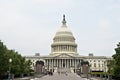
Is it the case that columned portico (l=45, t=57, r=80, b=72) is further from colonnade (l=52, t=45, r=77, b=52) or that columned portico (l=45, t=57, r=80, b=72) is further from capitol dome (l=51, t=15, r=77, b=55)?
colonnade (l=52, t=45, r=77, b=52)

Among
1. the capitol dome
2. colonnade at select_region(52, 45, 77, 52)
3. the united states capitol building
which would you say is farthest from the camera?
colonnade at select_region(52, 45, 77, 52)

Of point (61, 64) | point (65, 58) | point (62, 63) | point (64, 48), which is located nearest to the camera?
point (62, 63)

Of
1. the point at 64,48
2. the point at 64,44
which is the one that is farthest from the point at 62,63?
the point at 64,44

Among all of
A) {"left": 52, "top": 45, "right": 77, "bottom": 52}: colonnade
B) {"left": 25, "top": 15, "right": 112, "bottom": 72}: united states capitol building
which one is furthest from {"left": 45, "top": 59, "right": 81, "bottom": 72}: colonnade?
{"left": 52, "top": 45, "right": 77, "bottom": 52}: colonnade

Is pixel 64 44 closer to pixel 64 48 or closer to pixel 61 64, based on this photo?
pixel 64 48

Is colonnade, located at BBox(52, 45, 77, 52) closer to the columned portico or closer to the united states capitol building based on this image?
the united states capitol building

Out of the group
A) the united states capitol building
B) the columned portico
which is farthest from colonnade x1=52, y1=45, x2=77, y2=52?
the columned portico

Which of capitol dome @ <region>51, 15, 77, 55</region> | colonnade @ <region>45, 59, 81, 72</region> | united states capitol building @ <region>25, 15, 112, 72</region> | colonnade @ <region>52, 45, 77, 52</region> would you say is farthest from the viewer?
colonnade @ <region>52, 45, 77, 52</region>

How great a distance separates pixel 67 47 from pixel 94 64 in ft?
57.0

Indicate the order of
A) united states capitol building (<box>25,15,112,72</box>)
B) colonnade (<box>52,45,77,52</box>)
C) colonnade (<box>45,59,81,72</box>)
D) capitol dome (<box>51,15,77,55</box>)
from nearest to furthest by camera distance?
colonnade (<box>45,59,81,72</box>) → united states capitol building (<box>25,15,112,72</box>) → capitol dome (<box>51,15,77,55</box>) → colonnade (<box>52,45,77,52</box>)

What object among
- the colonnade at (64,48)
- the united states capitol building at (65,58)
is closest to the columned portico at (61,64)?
the united states capitol building at (65,58)

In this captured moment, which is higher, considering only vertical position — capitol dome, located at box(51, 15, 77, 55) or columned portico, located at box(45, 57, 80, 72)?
capitol dome, located at box(51, 15, 77, 55)

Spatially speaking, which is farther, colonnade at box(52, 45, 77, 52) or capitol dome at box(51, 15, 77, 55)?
colonnade at box(52, 45, 77, 52)

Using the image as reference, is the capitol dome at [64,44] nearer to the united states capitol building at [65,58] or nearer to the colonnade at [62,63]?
the united states capitol building at [65,58]
